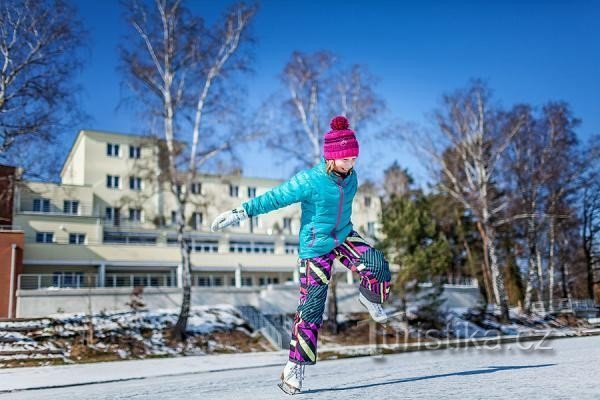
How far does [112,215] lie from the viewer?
129 feet

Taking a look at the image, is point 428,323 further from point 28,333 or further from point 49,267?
point 49,267

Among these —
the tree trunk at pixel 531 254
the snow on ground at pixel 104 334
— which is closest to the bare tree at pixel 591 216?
the tree trunk at pixel 531 254

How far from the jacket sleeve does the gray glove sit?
0.15 feet

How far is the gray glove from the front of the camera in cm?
407

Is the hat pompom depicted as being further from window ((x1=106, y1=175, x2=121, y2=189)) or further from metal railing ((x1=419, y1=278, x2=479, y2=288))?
window ((x1=106, y1=175, x2=121, y2=189))

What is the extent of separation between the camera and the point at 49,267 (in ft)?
97.2

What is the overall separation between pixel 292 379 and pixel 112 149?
39.7m

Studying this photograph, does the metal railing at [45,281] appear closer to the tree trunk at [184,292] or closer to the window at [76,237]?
the tree trunk at [184,292]

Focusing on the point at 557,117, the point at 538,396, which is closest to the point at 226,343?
the point at 538,396

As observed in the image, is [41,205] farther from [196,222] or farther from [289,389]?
[289,389]

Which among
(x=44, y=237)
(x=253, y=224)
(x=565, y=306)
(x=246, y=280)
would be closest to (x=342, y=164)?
(x=565, y=306)

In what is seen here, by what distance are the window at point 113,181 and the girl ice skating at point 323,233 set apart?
38.2 m

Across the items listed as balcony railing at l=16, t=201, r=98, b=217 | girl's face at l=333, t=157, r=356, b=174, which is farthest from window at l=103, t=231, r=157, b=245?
girl's face at l=333, t=157, r=356, b=174

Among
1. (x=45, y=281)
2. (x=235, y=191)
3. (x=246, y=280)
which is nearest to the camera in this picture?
(x=45, y=281)
